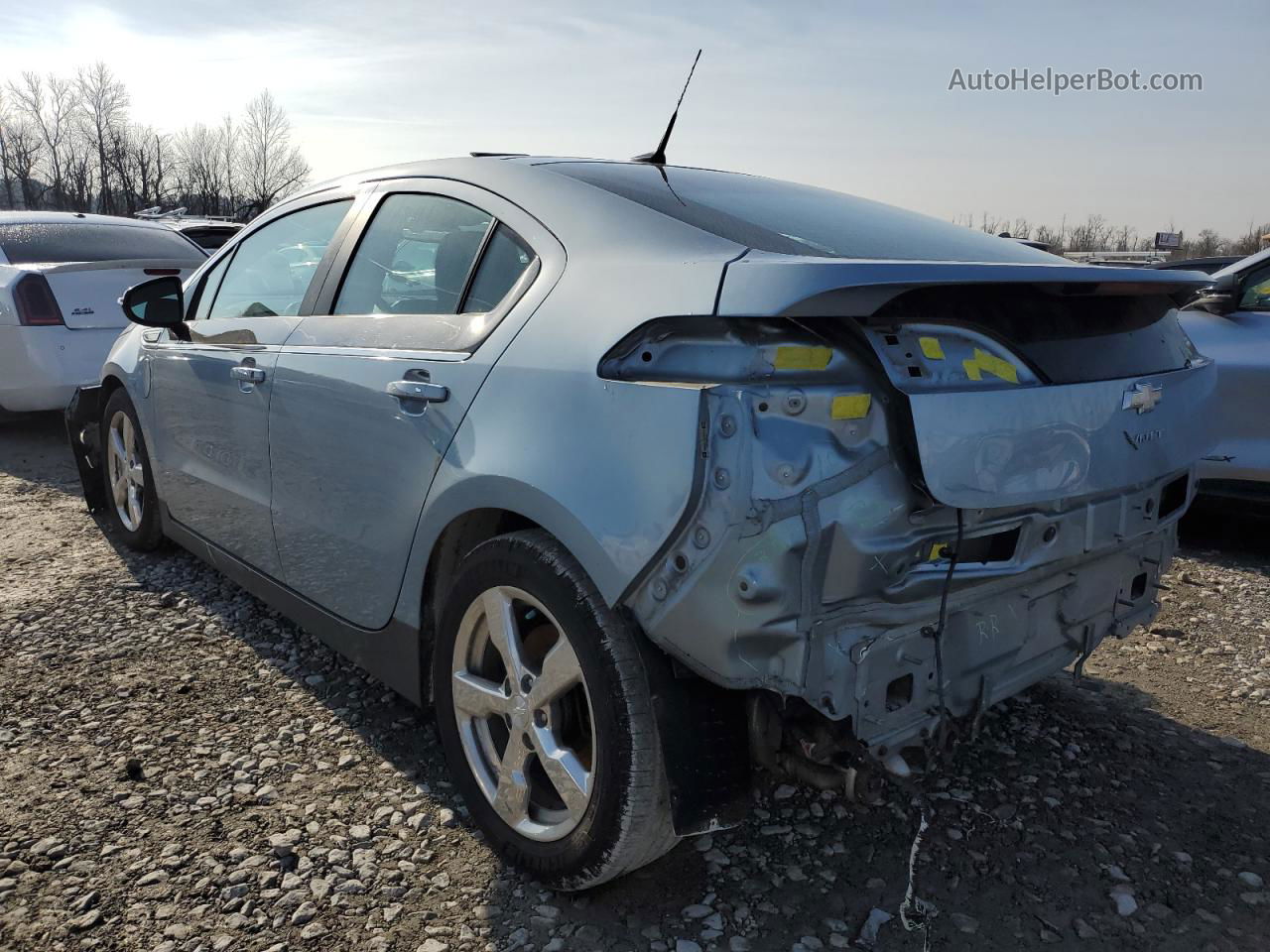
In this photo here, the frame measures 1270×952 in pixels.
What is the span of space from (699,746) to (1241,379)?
394 cm

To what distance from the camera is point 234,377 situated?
3346 millimetres

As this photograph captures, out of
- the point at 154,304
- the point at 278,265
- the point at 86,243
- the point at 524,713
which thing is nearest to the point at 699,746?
the point at 524,713

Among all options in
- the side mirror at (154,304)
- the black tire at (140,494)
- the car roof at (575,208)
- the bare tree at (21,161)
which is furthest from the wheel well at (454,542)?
the bare tree at (21,161)

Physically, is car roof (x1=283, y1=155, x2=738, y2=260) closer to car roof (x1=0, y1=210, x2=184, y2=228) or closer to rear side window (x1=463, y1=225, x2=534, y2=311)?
rear side window (x1=463, y1=225, x2=534, y2=311)

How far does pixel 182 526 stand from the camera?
4.04 meters

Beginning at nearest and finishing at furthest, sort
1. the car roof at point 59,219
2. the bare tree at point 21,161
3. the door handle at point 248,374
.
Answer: the door handle at point 248,374 → the car roof at point 59,219 → the bare tree at point 21,161

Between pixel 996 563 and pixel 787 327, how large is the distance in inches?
25.6

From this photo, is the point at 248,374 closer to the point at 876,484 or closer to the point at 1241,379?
the point at 876,484

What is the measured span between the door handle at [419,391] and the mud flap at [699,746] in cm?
81

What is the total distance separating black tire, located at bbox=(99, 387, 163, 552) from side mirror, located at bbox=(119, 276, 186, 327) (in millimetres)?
659

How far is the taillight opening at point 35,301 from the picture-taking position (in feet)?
21.8

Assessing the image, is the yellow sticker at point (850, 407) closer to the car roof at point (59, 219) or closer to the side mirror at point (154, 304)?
the side mirror at point (154, 304)

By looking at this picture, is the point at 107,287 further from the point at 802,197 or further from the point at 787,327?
the point at 787,327

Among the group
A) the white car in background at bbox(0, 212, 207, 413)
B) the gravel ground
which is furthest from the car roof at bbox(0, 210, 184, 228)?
the gravel ground
